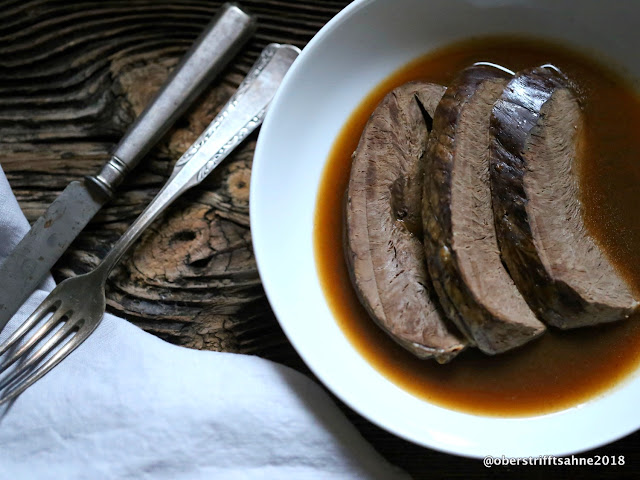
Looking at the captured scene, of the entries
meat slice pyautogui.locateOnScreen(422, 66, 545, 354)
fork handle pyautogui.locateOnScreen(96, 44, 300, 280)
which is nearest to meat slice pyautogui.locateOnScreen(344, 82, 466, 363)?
meat slice pyautogui.locateOnScreen(422, 66, 545, 354)

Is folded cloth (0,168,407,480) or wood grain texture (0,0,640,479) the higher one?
wood grain texture (0,0,640,479)

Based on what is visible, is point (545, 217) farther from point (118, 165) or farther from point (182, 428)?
point (118, 165)

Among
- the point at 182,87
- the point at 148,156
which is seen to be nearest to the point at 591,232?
the point at 182,87

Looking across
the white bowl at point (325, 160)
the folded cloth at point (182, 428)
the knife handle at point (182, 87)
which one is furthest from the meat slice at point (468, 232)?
the knife handle at point (182, 87)

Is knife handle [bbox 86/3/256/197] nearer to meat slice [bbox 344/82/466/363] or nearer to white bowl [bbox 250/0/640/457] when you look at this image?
white bowl [bbox 250/0/640/457]

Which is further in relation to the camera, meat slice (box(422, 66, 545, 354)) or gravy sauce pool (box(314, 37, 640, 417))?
gravy sauce pool (box(314, 37, 640, 417))

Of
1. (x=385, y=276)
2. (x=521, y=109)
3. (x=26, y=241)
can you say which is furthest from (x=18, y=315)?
(x=521, y=109)

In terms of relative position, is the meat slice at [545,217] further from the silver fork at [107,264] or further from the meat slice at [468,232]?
the silver fork at [107,264]
